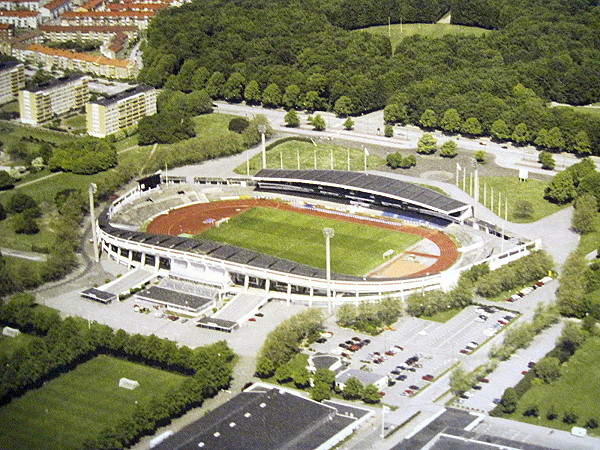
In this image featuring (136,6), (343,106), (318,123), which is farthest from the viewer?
(136,6)

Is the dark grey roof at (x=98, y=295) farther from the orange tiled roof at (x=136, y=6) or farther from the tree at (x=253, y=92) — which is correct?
the orange tiled roof at (x=136, y=6)

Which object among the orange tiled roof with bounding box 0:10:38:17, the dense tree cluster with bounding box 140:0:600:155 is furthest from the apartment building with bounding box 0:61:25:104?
the orange tiled roof with bounding box 0:10:38:17

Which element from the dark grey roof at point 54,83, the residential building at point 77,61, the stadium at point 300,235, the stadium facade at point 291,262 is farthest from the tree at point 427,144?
the residential building at point 77,61

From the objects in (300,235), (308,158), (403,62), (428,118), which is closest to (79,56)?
(403,62)

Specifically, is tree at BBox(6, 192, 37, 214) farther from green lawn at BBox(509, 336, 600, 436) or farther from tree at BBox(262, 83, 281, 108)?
green lawn at BBox(509, 336, 600, 436)

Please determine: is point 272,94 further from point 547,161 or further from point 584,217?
point 584,217

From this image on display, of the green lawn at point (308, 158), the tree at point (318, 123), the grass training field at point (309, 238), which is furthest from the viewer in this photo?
the tree at point (318, 123)

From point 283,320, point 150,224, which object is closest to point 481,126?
point 150,224
